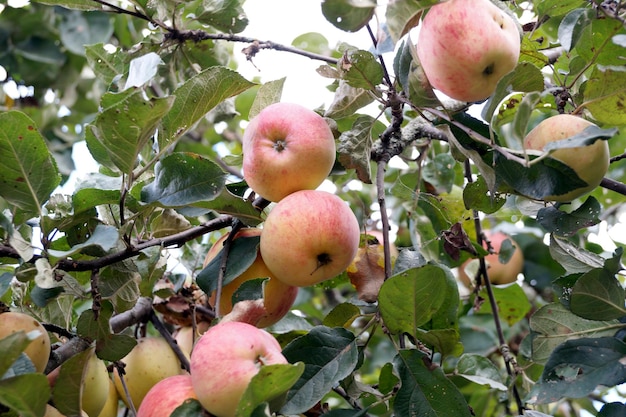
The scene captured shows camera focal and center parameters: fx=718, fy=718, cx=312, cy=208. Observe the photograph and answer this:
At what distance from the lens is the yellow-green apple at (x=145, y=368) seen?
134cm

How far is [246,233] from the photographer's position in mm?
1175

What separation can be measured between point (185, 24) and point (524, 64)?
0.79 meters

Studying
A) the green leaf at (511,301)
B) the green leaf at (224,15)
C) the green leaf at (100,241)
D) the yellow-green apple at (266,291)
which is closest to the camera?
the green leaf at (100,241)

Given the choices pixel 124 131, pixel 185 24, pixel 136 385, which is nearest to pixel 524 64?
pixel 124 131

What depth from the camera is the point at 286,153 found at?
108 centimetres

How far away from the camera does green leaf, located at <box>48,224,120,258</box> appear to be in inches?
35.2

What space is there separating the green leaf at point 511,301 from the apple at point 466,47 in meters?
0.89

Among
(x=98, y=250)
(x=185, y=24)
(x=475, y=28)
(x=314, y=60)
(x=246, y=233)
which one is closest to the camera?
(x=475, y=28)

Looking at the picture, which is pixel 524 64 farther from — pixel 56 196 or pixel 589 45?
pixel 56 196

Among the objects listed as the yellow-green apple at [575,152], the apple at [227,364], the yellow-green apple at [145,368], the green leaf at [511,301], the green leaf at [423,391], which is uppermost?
the yellow-green apple at [575,152]

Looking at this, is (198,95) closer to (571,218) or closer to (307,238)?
(307,238)

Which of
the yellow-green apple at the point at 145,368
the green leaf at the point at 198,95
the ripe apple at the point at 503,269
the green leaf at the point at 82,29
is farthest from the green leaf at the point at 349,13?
the green leaf at the point at 82,29

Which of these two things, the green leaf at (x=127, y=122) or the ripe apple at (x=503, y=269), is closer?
the green leaf at (x=127, y=122)

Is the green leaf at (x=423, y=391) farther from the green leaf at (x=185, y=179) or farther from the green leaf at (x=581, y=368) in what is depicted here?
the green leaf at (x=185, y=179)
